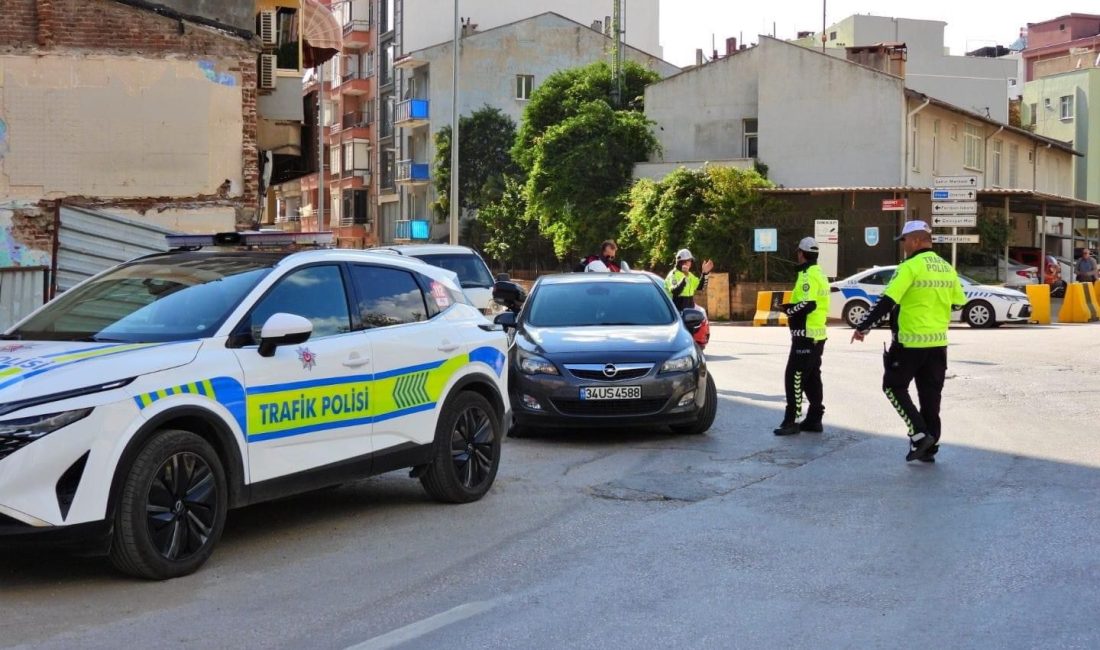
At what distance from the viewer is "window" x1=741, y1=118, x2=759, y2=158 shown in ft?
150

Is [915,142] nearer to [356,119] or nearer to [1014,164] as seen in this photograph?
[1014,164]

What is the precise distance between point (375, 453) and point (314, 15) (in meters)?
19.8

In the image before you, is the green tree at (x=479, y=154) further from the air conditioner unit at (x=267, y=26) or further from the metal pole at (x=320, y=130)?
the air conditioner unit at (x=267, y=26)

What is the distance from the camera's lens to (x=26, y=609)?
19.9 feet

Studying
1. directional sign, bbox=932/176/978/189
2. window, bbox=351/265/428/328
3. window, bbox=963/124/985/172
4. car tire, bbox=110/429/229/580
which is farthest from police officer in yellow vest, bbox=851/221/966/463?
window, bbox=963/124/985/172

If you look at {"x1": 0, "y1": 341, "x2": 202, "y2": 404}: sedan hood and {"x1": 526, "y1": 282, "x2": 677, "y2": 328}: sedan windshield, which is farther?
{"x1": 526, "y1": 282, "x2": 677, "y2": 328}: sedan windshield

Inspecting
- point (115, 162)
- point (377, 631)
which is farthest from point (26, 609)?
point (115, 162)

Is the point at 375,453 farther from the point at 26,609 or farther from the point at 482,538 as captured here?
the point at 26,609

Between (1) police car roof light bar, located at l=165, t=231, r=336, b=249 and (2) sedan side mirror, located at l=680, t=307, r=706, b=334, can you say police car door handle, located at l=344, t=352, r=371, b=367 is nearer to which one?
(1) police car roof light bar, located at l=165, t=231, r=336, b=249

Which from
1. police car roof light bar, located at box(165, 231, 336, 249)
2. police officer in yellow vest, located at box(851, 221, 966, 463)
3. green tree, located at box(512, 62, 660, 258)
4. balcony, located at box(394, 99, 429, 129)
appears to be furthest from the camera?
balcony, located at box(394, 99, 429, 129)

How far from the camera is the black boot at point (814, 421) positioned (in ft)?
40.9

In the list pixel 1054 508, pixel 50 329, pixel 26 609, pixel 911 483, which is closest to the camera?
pixel 26 609

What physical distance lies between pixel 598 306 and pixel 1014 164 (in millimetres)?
43039

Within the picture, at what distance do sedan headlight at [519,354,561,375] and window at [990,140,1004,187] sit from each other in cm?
4140
